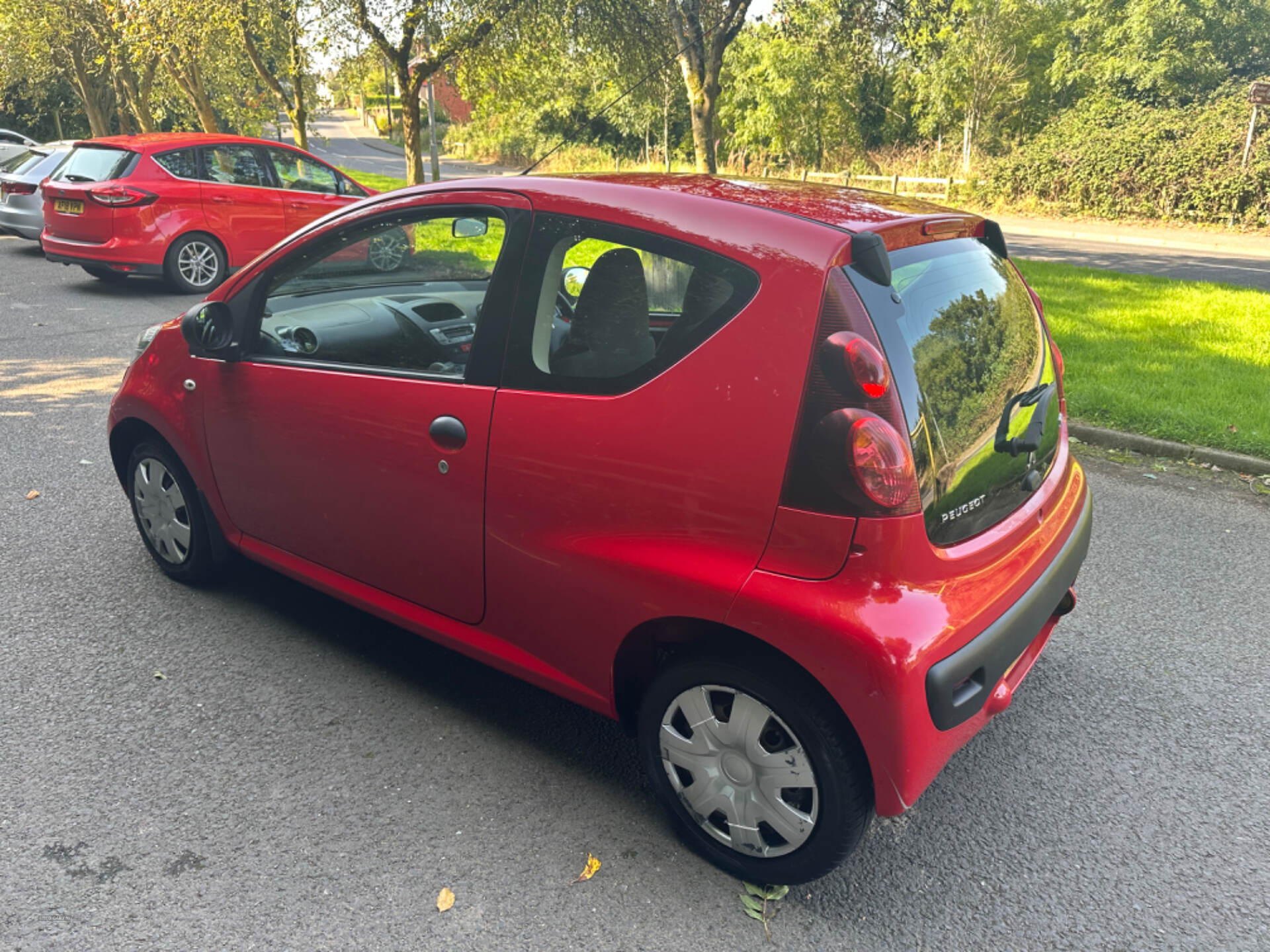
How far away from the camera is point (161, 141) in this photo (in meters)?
10.4

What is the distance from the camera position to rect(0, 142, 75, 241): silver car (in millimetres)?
13414

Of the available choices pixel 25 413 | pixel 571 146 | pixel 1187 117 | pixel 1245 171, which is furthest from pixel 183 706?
pixel 571 146

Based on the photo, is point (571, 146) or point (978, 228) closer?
point (978, 228)

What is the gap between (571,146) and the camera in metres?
43.9

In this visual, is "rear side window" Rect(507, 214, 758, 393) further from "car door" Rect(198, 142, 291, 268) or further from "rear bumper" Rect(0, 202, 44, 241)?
"rear bumper" Rect(0, 202, 44, 241)

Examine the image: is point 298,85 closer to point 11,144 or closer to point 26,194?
point 11,144

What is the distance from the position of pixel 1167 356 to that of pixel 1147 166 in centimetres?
1963

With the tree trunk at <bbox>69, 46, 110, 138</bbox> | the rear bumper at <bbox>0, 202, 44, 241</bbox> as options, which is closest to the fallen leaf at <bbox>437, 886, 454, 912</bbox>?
the rear bumper at <bbox>0, 202, 44, 241</bbox>

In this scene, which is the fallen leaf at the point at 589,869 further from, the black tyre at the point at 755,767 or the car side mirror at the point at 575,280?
the car side mirror at the point at 575,280

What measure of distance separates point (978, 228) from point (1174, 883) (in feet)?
6.07

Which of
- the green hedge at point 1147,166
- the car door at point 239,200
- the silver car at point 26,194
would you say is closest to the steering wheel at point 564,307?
the car door at point 239,200

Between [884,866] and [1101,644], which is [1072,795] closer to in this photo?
[884,866]

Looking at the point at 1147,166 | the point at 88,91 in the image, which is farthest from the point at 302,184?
the point at 88,91

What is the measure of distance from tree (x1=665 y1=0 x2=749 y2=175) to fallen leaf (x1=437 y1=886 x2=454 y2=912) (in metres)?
13.0
